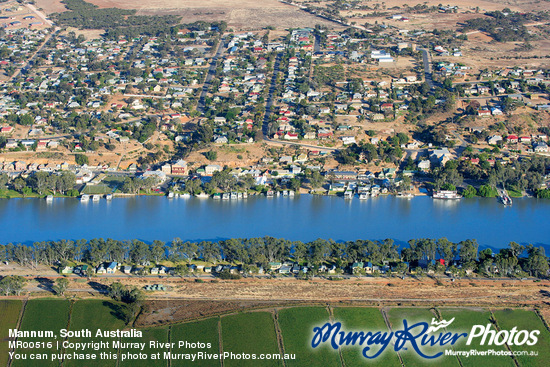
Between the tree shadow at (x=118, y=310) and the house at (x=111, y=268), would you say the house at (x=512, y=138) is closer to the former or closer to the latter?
the house at (x=111, y=268)

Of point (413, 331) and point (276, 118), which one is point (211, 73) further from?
point (413, 331)

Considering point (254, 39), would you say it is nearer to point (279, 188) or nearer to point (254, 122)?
point (254, 122)

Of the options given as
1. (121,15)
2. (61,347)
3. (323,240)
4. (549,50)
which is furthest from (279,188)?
(121,15)

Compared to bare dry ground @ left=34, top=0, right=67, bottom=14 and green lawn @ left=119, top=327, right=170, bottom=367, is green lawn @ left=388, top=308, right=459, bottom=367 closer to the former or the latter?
green lawn @ left=119, top=327, right=170, bottom=367

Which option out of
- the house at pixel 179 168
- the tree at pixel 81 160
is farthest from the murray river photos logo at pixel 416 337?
the tree at pixel 81 160

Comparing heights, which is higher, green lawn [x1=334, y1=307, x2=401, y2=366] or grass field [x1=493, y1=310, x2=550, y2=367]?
grass field [x1=493, y1=310, x2=550, y2=367]

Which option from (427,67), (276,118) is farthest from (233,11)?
(276,118)

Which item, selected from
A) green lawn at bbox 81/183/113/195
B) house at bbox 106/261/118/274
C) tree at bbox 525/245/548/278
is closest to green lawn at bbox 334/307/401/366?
tree at bbox 525/245/548/278
